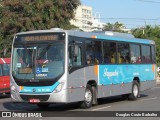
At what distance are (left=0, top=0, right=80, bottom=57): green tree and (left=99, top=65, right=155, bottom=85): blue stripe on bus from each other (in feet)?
52.0

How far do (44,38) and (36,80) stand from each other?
1.60m

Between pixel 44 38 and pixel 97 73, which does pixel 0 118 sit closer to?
pixel 44 38

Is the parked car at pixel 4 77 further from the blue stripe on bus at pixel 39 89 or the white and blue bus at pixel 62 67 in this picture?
the blue stripe on bus at pixel 39 89

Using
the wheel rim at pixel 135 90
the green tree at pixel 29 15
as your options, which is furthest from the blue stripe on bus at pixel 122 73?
the green tree at pixel 29 15

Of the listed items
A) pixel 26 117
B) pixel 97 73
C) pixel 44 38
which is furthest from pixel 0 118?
pixel 97 73

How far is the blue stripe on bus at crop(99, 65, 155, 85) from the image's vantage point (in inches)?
714

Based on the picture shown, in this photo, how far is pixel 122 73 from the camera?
19.7 m

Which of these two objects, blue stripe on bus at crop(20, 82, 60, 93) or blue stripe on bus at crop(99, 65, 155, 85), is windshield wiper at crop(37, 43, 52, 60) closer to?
blue stripe on bus at crop(20, 82, 60, 93)

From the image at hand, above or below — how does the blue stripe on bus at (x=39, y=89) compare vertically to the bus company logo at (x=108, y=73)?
below

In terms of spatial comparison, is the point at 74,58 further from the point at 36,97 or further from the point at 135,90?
the point at 135,90

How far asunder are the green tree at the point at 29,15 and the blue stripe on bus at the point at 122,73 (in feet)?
52.0

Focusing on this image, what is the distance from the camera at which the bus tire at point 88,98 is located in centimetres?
1648

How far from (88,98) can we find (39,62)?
2.62m

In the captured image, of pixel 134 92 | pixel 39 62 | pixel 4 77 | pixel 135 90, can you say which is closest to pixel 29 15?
pixel 4 77
